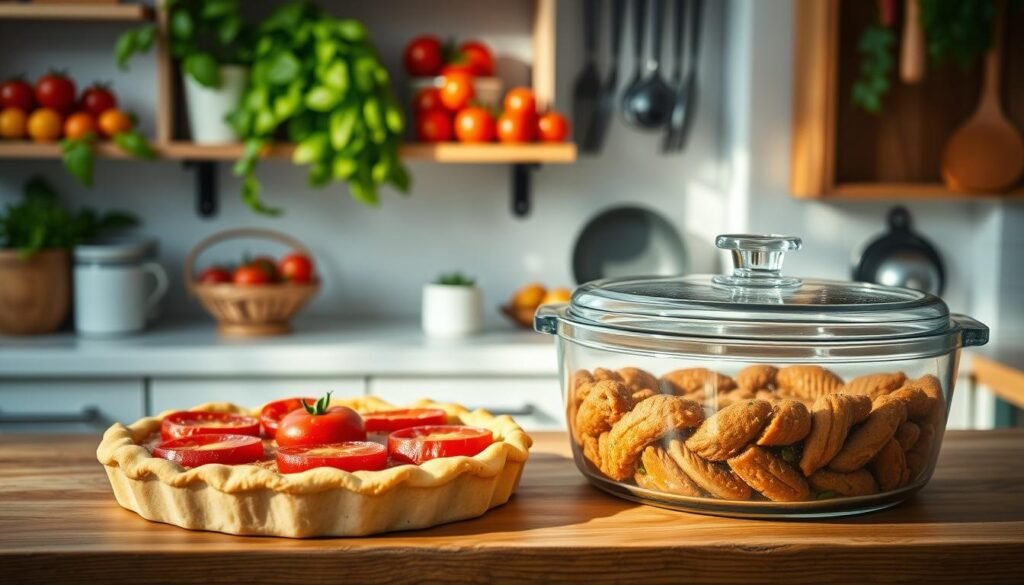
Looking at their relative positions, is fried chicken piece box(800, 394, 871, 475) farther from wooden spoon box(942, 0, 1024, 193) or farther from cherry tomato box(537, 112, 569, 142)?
wooden spoon box(942, 0, 1024, 193)

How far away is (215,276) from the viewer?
2.67 m

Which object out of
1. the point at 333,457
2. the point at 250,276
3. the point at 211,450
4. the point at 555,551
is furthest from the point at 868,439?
the point at 250,276

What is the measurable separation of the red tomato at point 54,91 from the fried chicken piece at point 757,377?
6.83 feet

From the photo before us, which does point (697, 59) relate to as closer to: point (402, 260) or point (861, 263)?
point (861, 263)

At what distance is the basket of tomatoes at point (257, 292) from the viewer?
262 cm

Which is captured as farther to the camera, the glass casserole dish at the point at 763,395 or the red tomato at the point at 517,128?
the red tomato at the point at 517,128

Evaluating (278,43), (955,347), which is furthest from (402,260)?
(955,347)

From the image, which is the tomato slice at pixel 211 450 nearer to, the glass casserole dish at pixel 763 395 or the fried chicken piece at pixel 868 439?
the glass casserole dish at pixel 763 395

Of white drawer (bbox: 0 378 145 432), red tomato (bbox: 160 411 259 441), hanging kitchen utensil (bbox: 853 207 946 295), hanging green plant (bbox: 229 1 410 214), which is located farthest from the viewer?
hanging kitchen utensil (bbox: 853 207 946 295)

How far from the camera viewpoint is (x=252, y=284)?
2.63 m

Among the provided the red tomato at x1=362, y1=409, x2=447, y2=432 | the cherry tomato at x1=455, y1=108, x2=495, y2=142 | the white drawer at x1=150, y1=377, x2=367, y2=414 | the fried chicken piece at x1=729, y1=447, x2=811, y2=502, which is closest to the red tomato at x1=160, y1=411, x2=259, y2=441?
the red tomato at x1=362, y1=409, x2=447, y2=432

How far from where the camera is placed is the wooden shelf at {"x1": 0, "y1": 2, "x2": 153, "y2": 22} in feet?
8.56

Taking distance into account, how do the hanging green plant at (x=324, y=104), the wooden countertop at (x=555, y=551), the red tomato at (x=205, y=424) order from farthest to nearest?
1. the hanging green plant at (x=324, y=104)
2. the red tomato at (x=205, y=424)
3. the wooden countertop at (x=555, y=551)

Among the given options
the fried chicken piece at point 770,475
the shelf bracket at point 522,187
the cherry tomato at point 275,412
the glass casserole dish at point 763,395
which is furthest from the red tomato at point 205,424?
the shelf bracket at point 522,187
